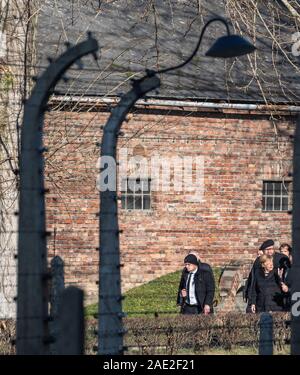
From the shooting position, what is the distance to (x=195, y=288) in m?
14.0

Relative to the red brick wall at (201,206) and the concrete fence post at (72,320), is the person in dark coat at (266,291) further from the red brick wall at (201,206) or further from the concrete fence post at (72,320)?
the concrete fence post at (72,320)

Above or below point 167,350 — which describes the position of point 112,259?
above

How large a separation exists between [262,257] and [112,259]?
6.97 metres

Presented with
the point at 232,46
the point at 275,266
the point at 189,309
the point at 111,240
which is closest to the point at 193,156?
the point at 189,309

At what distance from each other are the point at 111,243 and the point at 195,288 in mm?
7115

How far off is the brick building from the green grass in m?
0.16

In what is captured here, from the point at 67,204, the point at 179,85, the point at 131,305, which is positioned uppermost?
the point at 179,85

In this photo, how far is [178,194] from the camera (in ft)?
66.1

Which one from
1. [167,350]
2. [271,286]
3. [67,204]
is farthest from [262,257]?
[67,204]

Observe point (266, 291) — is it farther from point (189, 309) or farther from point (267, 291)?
point (189, 309)

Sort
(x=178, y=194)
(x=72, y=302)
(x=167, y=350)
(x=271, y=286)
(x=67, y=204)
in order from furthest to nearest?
(x=178, y=194)
(x=67, y=204)
(x=271, y=286)
(x=167, y=350)
(x=72, y=302)

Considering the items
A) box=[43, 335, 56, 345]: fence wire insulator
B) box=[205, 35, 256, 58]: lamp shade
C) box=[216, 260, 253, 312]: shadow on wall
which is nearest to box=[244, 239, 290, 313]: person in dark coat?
box=[216, 260, 253, 312]: shadow on wall

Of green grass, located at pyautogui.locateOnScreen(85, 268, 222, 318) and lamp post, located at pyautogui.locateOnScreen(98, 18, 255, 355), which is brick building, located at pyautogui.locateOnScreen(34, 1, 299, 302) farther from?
lamp post, located at pyautogui.locateOnScreen(98, 18, 255, 355)
